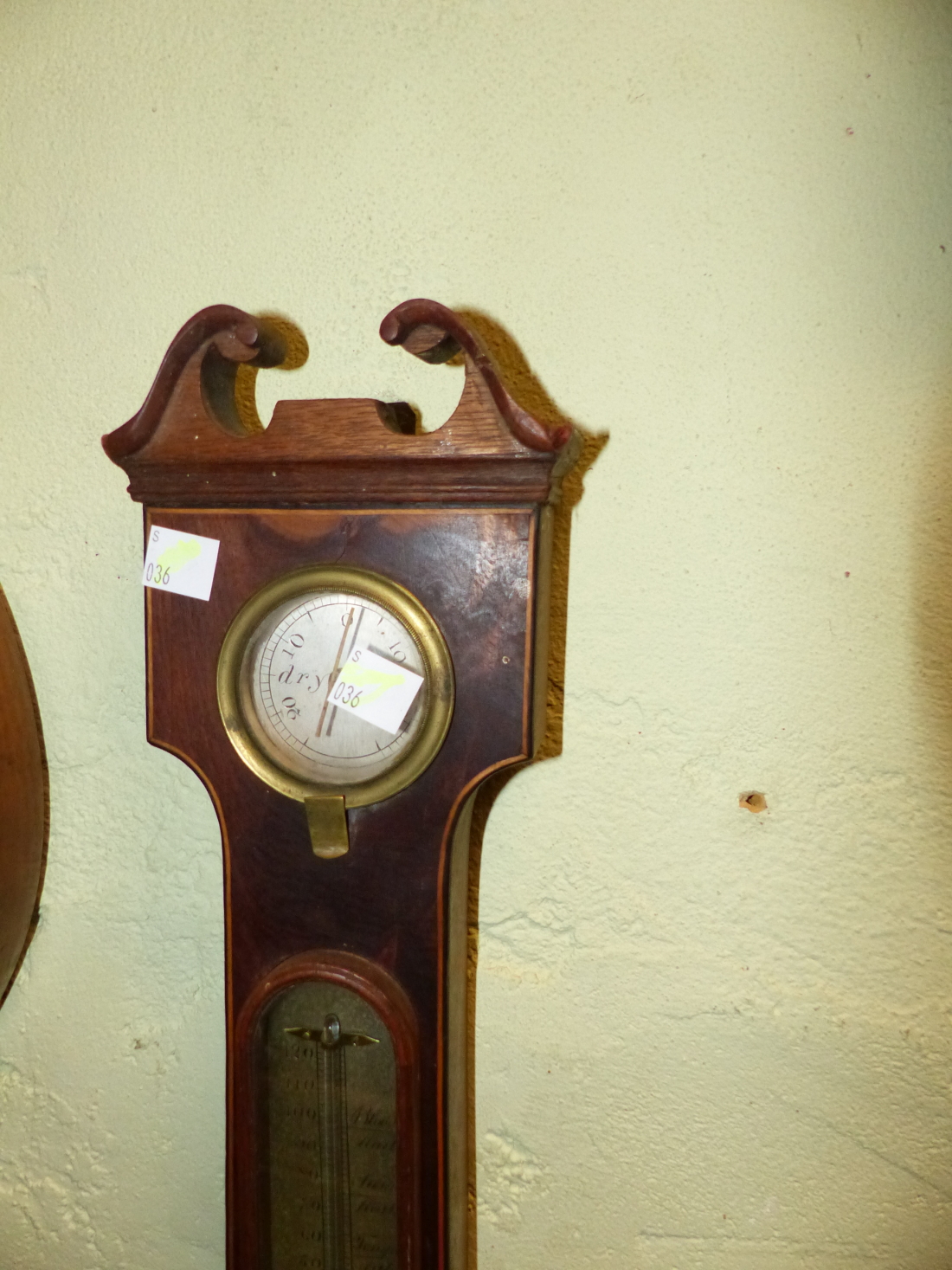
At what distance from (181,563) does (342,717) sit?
0.69 feet

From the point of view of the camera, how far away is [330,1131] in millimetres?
821

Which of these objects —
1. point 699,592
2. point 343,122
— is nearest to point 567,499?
point 699,592

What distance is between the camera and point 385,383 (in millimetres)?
917

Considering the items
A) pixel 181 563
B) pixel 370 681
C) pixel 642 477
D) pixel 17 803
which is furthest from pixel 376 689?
pixel 17 803

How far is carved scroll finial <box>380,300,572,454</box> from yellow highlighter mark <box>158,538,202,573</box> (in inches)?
10.2

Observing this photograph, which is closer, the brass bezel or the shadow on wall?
the brass bezel

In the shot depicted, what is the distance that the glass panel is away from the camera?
812 mm

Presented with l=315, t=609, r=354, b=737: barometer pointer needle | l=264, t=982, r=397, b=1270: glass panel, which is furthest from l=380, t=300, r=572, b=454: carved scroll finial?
l=264, t=982, r=397, b=1270: glass panel

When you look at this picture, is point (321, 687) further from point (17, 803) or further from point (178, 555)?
point (17, 803)

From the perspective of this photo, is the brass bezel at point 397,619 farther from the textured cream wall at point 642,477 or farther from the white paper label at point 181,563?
the textured cream wall at point 642,477

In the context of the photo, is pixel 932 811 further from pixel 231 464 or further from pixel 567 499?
pixel 231 464

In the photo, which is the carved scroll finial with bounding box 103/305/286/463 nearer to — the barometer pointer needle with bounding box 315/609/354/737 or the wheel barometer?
the wheel barometer

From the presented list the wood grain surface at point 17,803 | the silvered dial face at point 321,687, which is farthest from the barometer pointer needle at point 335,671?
the wood grain surface at point 17,803

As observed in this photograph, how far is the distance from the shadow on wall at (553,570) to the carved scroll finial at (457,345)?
0.33 ft
